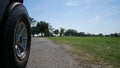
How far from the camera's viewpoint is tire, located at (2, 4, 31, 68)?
2719 millimetres

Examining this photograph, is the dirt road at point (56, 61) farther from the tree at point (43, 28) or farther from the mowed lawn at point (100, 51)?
the tree at point (43, 28)

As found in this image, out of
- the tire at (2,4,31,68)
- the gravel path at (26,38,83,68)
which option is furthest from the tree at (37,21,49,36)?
the tire at (2,4,31,68)

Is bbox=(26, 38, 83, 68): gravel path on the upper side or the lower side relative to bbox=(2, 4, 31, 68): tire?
lower

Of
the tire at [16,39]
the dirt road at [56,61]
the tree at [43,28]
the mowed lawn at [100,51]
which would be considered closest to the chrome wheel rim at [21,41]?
the tire at [16,39]

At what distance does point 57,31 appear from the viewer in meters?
157

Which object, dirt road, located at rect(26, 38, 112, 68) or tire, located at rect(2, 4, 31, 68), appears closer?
tire, located at rect(2, 4, 31, 68)

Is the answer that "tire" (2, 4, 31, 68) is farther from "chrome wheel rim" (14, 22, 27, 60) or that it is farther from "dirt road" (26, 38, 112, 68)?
"dirt road" (26, 38, 112, 68)

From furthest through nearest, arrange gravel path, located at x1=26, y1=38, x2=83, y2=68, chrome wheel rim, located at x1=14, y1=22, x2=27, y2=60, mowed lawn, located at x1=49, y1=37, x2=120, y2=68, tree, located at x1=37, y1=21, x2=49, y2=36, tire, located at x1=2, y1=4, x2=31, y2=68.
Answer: tree, located at x1=37, y1=21, x2=49, y2=36, mowed lawn, located at x1=49, y1=37, x2=120, y2=68, gravel path, located at x1=26, y1=38, x2=83, y2=68, chrome wheel rim, located at x1=14, y1=22, x2=27, y2=60, tire, located at x1=2, y1=4, x2=31, y2=68

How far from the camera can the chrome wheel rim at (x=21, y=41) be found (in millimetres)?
3047

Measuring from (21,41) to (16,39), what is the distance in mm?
230

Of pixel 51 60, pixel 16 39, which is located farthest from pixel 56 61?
pixel 16 39

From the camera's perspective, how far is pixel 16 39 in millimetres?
2988

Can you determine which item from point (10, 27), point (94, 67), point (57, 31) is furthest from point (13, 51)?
point (57, 31)

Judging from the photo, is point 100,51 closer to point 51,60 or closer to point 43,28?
point 51,60
